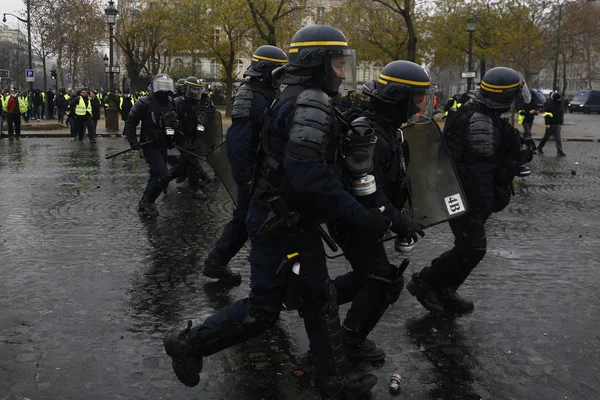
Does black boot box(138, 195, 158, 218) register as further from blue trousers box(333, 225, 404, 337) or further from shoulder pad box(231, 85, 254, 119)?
blue trousers box(333, 225, 404, 337)

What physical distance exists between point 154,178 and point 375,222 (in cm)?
560

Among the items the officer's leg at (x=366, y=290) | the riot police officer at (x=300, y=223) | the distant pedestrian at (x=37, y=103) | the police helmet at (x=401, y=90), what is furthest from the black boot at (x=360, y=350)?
the distant pedestrian at (x=37, y=103)

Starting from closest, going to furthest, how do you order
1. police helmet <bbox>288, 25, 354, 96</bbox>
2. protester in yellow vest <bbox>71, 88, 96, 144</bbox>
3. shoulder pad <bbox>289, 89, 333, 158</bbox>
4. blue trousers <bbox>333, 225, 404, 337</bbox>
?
1. shoulder pad <bbox>289, 89, 333, 158</bbox>
2. police helmet <bbox>288, 25, 354, 96</bbox>
3. blue trousers <bbox>333, 225, 404, 337</bbox>
4. protester in yellow vest <bbox>71, 88, 96, 144</bbox>

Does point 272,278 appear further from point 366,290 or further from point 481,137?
point 481,137

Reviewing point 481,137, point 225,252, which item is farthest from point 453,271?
point 225,252

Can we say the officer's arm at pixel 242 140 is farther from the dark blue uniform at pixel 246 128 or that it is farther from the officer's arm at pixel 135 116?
the officer's arm at pixel 135 116

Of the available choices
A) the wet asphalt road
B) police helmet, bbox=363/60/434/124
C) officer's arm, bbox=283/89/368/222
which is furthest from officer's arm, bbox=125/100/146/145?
officer's arm, bbox=283/89/368/222

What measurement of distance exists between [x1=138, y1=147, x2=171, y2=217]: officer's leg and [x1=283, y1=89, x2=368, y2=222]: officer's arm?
5425 millimetres

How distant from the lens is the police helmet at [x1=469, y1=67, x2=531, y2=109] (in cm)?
455

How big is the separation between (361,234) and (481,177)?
1370mm

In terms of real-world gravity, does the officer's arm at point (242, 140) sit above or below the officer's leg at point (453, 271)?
above

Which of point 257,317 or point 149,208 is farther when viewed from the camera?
point 149,208

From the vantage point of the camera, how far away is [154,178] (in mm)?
8258

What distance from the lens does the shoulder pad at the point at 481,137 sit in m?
4.41
